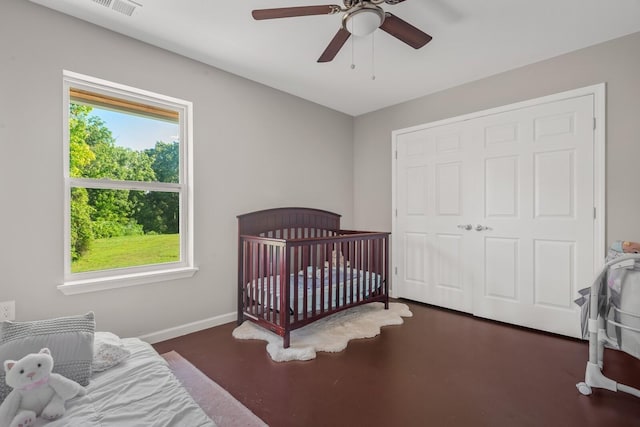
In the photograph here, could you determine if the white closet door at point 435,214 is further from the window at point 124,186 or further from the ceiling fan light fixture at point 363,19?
the window at point 124,186

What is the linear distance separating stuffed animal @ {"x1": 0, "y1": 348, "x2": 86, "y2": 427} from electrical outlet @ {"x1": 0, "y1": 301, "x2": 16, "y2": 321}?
3.36 ft

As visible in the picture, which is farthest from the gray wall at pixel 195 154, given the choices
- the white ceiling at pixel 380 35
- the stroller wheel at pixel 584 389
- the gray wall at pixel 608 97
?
the stroller wheel at pixel 584 389

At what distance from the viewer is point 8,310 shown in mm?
1825

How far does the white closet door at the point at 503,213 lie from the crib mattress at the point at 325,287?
0.82 metres

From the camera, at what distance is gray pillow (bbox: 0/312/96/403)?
122cm

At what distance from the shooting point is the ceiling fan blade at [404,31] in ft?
5.51

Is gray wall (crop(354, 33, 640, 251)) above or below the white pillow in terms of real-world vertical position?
above

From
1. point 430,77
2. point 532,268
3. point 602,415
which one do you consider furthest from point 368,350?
point 430,77

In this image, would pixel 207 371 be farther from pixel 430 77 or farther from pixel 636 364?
pixel 430 77

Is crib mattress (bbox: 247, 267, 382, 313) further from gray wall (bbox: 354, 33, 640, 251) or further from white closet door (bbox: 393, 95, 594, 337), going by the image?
gray wall (bbox: 354, 33, 640, 251)

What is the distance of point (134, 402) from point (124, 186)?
1743mm

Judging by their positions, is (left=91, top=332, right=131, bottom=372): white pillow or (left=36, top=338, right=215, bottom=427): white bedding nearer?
(left=36, top=338, right=215, bottom=427): white bedding

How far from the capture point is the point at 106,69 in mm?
2193

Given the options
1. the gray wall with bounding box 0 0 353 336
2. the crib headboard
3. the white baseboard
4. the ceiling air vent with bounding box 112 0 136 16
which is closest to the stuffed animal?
the gray wall with bounding box 0 0 353 336
